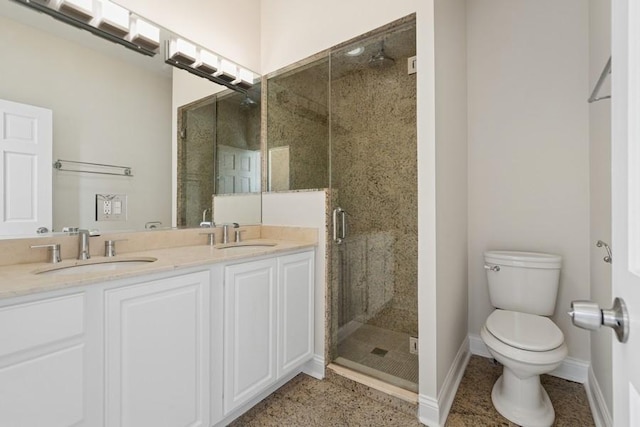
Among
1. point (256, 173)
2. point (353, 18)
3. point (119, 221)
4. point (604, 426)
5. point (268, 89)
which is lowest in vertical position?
point (604, 426)

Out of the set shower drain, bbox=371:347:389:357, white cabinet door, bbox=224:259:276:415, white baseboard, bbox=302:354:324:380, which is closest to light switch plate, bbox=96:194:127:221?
white cabinet door, bbox=224:259:276:415

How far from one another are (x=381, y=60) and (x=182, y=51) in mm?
1256

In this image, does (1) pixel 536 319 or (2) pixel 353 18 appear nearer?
(1) pixel 536 319

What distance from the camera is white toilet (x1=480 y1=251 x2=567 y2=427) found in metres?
1.41

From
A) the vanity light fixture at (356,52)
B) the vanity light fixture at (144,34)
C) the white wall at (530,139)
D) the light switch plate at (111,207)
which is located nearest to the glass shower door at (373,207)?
the vanity light fixture at (356,52)

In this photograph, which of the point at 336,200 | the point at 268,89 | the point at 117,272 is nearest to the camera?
the point at 117,272

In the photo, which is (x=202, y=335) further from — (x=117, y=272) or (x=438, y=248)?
(x=438, y=248)

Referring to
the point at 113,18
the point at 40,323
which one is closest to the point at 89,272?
the point at 40,323

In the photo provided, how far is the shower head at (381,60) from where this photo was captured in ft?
6.20

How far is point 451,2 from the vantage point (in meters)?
1.82

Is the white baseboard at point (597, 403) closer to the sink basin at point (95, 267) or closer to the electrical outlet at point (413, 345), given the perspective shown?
the electrical outlet at point (413, 345)

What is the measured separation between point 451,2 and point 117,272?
7.45 ft

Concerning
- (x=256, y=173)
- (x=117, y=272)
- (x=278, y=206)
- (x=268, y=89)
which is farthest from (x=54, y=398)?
(x=268, y=89)

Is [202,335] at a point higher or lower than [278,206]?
lower
